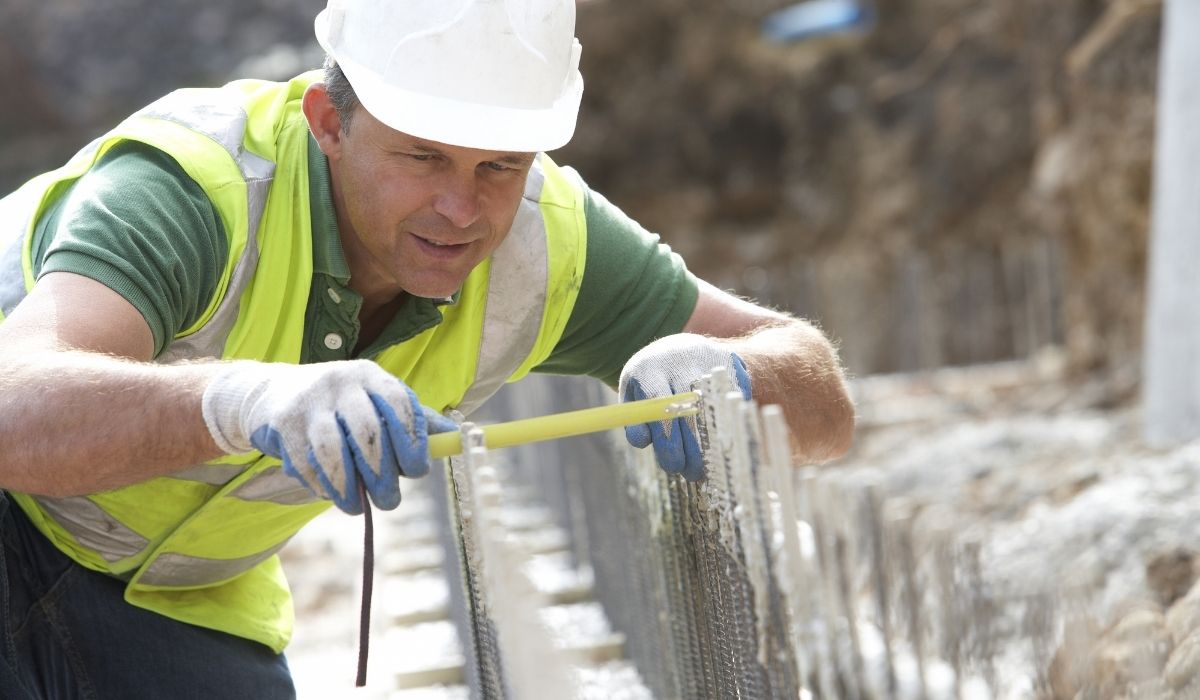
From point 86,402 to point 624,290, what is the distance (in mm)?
1121

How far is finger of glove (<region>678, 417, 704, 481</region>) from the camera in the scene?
2.18 meters

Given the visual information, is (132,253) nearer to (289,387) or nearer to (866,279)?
(289,387)

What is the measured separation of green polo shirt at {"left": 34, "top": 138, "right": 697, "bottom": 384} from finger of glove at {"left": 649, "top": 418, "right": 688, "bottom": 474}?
0.53m

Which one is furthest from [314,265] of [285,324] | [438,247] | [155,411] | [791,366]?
[791,366]

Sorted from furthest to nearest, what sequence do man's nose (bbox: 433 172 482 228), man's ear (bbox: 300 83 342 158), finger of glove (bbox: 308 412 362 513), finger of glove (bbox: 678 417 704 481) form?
man's ear (bbox: 300 83 342 158), man's nose (bbox: 433 172 482 228), finger of glove (bbox: 678 417 704 481), finger of glove (bbox: 308 412 362 513)

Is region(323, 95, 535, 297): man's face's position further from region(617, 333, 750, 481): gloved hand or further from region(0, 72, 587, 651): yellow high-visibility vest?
region(617, 333, 750, 481): gloved hand

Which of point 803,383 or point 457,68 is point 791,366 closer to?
point 803,383

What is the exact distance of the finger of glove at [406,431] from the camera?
1.81 meters

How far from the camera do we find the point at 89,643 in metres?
2.69

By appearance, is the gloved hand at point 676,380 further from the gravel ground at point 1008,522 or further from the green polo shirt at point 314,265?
the gravel ground at point 1008,522

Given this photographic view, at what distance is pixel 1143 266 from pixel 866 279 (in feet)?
22.7

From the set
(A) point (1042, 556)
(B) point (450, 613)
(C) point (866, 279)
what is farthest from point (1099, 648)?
(C) point (866, 279)

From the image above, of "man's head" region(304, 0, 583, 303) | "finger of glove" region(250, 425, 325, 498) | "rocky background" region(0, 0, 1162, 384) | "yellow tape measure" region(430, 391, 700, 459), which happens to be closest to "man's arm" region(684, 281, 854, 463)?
"yellow tape measure" region(430, 391, 700, 459)

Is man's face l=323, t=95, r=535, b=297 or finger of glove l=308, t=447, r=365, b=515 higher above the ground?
man's face l=323, t=95, r=535, b=297
